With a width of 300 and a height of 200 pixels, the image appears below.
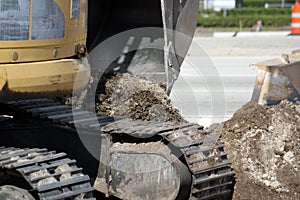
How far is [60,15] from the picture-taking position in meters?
4.84

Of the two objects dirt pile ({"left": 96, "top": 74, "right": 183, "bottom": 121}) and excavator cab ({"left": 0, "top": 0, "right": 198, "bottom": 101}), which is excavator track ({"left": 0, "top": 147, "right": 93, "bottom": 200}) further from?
dirt pile ({"left": 96, "top": 74, "right": 183, "bottom": 121})

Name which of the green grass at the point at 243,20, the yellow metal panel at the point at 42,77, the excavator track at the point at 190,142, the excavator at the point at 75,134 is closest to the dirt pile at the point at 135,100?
the excavator at the point at 75,134

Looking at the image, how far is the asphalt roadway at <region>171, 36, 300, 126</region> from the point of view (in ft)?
32.4

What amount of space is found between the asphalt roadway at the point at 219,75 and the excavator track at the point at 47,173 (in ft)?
11.8

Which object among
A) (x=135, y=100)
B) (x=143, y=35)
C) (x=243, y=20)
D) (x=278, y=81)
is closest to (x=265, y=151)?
(x=135, y=100)

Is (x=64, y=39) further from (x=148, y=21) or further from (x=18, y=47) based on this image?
(x=148, y=21)

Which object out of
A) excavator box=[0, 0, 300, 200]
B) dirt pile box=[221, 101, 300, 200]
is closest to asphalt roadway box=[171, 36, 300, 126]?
dirt pile box=[221, 101, 300, 200]

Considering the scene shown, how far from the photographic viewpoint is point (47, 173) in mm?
4496

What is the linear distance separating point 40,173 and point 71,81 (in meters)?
0.78

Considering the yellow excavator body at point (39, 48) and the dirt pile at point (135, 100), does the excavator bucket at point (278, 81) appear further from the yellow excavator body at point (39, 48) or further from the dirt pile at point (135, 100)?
the yellow excavator body at point (39, 48)

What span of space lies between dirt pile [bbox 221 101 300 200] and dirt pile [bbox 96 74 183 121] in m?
0.62

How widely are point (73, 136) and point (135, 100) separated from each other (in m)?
1.54

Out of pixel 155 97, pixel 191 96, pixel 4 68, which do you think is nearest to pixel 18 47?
pixel 4 68

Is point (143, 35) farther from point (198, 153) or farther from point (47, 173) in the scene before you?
point (47, 173)
